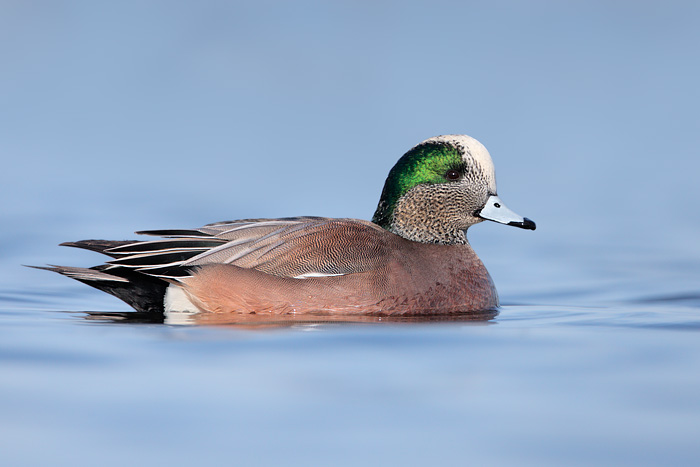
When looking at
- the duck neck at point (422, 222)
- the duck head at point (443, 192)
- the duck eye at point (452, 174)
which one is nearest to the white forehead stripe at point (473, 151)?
the duck head at point (443, 192)

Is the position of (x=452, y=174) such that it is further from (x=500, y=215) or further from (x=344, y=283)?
(x=344, y=283)

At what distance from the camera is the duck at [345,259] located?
6.29 metres

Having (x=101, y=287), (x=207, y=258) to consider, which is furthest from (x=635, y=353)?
(x=101, y=287)

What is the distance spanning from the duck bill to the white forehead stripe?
11 cm

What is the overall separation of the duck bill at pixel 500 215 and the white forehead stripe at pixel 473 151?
11cm

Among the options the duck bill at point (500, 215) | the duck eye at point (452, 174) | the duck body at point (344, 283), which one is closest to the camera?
the duck body at point (344, 283)

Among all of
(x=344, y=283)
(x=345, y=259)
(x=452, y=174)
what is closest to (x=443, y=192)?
(x=452, y=174)

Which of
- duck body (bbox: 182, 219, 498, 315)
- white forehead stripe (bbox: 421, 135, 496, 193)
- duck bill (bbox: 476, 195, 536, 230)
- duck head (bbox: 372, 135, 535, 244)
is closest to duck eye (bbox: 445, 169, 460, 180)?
duck head (bbox: 372, 135, 535, 244)

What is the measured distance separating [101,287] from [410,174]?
223 cm

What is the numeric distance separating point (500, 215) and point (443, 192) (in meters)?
0.42

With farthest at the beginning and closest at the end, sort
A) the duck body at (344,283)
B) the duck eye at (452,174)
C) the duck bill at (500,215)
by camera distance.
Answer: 1. the duck eye at (452,174)
2. the duck bill at (500,215)
3. the duck body at (344,283)

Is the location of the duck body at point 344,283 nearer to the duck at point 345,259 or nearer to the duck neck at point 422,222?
the duck at point 345,259

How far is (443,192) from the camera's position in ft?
22.9

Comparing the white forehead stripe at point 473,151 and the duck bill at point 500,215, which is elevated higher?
the white forehead stripe at point 473,151
